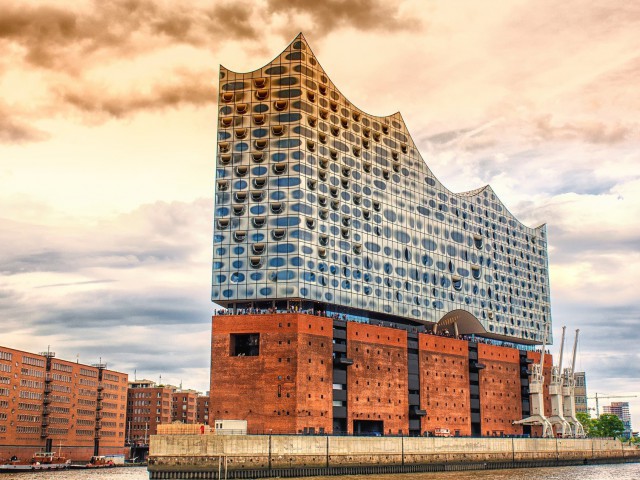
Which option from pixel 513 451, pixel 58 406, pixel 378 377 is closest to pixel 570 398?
pixel 513 451

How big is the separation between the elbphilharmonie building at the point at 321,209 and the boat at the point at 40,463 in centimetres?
4543

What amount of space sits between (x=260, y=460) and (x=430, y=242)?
53.1 metres

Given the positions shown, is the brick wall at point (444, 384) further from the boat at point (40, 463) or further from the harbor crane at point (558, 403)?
the boat at point (40, 463)

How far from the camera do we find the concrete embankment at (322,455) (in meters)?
84.9

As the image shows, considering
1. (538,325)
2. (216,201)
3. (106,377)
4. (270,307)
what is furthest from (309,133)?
(106,377)

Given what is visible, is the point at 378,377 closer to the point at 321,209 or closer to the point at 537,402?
the point at 321,209

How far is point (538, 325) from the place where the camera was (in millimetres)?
156000

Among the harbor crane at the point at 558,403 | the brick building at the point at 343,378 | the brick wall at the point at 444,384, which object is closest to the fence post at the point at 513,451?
the brick building at the point at 343,378

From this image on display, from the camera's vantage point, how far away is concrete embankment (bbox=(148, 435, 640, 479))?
84.9 m

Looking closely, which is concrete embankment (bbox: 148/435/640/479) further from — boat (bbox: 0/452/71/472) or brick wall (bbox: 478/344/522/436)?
boat (bbox: 0/452/71/472)

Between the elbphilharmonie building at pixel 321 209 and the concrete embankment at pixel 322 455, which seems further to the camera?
the elbphilharmonie building at pixel 321 209

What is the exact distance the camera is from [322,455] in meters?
93.8

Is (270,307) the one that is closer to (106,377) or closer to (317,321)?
(317,321)

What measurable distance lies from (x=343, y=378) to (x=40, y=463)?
5649 centimetres
